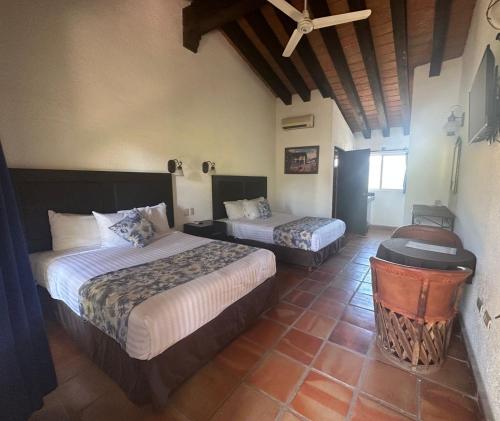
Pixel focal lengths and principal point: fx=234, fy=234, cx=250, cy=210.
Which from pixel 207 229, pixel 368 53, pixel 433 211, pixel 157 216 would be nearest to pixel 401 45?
pixel 368 53

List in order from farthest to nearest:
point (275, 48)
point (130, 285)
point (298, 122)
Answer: point (298, 122)
point (275, 48)
point (130, 285)

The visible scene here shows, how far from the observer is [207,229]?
134 inches

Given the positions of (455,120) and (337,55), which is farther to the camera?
(337,55)

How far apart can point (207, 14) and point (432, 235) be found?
3.91 meters

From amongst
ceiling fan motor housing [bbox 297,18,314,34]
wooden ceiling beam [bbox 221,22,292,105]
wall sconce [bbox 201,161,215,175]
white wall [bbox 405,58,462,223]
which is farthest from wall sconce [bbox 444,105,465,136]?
wall sconce [bbox 201,161,215,175]

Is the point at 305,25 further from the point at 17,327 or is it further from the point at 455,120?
the point at 17,327

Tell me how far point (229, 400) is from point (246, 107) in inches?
179

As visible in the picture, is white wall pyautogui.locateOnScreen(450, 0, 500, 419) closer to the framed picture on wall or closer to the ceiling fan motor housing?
the ceiling fan motor housing

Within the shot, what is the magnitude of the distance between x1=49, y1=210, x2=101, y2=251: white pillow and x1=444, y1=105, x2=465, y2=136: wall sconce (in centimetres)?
484

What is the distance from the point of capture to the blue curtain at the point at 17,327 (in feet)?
2.96

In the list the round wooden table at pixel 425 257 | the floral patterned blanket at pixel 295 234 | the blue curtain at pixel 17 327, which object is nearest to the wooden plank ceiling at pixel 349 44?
the floral patterned blanket at pixel 295 234

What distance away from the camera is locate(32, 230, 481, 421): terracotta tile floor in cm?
133

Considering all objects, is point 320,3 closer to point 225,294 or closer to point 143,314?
point 225,294

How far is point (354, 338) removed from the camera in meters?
1.95
